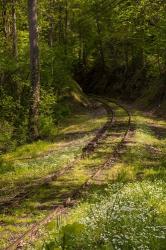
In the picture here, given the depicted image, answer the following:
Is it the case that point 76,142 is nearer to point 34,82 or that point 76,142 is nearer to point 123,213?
point 34,82

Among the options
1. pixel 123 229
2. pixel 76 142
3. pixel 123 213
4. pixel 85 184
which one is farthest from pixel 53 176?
pixel 123 229

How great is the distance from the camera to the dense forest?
353 inches

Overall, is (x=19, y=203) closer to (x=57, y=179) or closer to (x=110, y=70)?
(x=57, y=179)

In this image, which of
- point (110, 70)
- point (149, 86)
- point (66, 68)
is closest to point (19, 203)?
point (66, 68)

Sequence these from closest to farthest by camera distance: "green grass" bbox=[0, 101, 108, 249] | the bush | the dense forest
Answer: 1. the bush
2. the dense forest
3. "green grass" bbox=[0, 101, 108, 249]

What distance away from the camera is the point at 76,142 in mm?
23312

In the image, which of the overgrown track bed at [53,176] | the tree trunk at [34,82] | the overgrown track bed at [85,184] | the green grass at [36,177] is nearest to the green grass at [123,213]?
the overgrown track bed at [85,184]

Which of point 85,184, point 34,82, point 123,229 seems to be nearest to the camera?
point 123,229

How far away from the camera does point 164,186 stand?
42.0 feet

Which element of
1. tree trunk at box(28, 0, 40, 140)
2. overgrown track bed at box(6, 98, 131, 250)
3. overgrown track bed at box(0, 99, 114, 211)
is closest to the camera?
overgrown track bed at box(6, 98, 131, 250)

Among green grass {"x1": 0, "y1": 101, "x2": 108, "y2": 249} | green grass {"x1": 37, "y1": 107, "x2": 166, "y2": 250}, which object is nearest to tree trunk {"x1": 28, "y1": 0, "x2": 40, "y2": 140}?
green grass {"x1": 0, "y1": 101, "x2": 108, "y2": 249}

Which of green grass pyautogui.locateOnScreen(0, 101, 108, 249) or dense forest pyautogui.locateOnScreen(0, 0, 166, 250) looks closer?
dense forest pyautogui.locateOnScreen(0, 0, 166, 250)

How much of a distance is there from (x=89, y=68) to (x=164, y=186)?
201 ft

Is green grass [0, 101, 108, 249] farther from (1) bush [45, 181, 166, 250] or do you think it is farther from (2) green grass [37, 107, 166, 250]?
(1) bush [45, 181, 166, 250]
